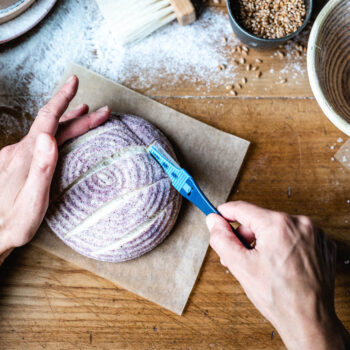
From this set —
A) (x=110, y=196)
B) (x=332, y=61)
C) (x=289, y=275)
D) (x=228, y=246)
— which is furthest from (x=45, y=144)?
(x=332, y=61)

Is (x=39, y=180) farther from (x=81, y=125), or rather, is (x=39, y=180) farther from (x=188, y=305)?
(x=188, y=305)

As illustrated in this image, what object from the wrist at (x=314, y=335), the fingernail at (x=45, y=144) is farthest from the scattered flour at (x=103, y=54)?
the wrist at (x=314, y=335)

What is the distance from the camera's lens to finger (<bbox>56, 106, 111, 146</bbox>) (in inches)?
30.1

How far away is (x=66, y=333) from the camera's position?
83cm

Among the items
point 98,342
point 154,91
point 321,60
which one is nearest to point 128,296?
point 98,342

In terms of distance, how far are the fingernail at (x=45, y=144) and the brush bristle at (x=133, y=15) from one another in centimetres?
34

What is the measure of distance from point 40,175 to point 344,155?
68 centimetres

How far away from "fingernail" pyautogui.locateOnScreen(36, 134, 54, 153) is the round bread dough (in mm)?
82

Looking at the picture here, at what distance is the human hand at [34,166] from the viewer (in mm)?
675

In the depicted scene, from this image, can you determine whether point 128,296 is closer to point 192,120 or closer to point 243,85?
point 192,120

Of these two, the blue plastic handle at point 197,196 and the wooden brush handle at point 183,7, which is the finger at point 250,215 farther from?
the wooden brush handle at point 183,7

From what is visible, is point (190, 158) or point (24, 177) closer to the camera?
point (24, 177)

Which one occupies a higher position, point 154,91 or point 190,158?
point 154,91

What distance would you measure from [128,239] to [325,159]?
497 millimetres
